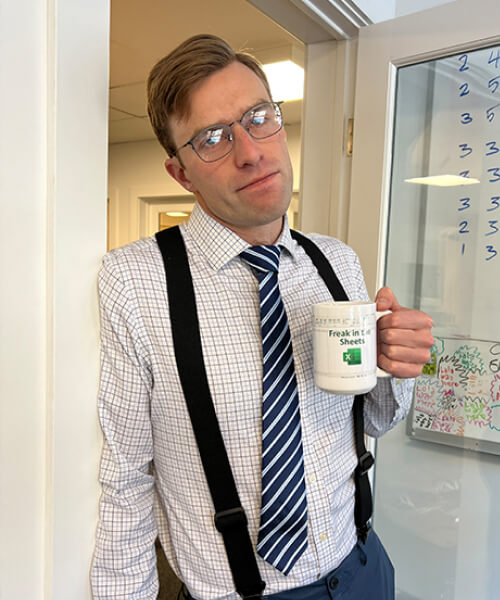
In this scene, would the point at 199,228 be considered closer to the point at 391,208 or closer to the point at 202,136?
the point at 202,136

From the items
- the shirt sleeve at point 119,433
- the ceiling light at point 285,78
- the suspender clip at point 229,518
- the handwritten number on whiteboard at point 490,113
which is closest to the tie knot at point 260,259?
the shirt sleeve at point 119,433

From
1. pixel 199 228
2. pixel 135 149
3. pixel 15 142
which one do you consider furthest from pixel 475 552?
pixel 135 149

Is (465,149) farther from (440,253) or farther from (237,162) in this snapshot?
(237,162)

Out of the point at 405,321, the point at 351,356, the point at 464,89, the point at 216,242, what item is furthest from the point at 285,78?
the point at 351,356

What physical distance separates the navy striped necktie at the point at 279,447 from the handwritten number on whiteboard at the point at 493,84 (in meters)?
0.81

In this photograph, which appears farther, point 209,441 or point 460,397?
point 460,397

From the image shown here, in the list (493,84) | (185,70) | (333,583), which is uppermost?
(493,84)

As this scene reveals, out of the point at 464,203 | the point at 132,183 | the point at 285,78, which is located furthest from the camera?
the point at 132,183

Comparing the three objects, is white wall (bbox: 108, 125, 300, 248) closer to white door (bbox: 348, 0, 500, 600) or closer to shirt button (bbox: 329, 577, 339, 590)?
white door (bbox: 348, 0, 500, 600)

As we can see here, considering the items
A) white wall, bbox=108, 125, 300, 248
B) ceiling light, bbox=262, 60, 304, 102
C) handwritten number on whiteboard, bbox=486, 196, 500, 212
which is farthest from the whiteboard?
white wall, bbox=108, 125, 300, 248

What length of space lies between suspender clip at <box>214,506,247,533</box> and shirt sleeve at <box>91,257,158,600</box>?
13 cm

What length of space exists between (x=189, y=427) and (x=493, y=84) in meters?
1.08

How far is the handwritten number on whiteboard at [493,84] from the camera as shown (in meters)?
1.11

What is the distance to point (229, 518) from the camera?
0.69 metres
